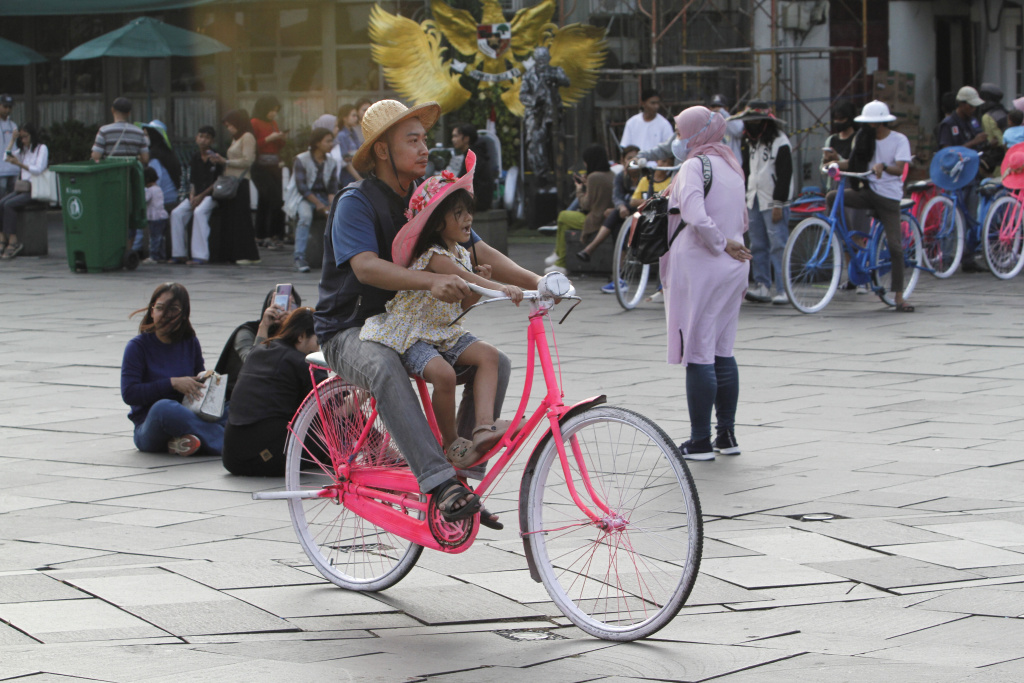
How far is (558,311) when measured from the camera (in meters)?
12.6

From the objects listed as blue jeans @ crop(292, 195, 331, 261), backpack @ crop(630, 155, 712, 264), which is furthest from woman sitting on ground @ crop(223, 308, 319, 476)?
blue jeans @ crop(292, 195, 331, 261)

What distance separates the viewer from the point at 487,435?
4.43 m

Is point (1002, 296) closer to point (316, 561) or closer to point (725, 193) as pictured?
point (725, 193)

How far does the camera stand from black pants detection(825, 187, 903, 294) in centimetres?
1205

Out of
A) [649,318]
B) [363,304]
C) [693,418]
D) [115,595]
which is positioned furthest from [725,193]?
[649,318]

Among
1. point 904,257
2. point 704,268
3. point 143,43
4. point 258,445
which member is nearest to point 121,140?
point 143,43

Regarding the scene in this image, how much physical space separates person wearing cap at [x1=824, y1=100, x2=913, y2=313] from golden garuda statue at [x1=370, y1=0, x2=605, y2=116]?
28.8 ft

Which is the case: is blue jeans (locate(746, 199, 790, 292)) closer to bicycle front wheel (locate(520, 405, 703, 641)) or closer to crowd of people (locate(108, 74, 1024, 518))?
crowd of people (locate(108, 74, 1024, 518))

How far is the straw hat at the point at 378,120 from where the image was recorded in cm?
461

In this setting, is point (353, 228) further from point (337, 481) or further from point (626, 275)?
point (626, 275)

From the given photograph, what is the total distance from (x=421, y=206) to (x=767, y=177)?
839 cm

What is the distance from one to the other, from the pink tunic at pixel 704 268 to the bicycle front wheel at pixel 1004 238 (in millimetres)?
8195

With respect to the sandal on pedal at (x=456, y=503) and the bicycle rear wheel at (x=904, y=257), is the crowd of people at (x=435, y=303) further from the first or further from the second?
the bicycle rear wheel at (x=904, y=257)

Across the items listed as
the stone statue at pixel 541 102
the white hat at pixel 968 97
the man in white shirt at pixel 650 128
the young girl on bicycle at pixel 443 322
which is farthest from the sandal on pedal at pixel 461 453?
the stone statue at pixel 541 102
